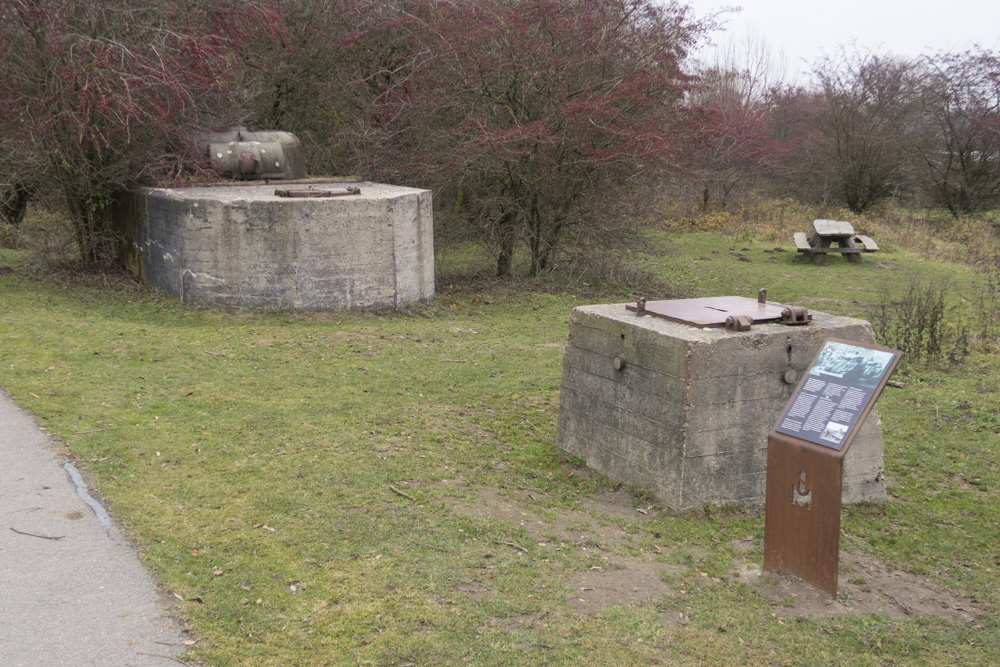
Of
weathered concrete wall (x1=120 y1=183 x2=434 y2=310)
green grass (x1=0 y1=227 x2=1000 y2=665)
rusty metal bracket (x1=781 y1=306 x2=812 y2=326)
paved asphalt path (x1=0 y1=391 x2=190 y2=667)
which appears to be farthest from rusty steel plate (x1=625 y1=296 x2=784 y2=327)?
weathered concrete wall (x1=120 y1=183 x2=434 y2=310)

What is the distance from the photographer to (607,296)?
14094mm

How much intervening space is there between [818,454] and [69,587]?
349 centimetres

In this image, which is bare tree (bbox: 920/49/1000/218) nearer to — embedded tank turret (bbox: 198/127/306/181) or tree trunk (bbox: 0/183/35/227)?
embedded tank turret (bbox: 198/127/306/181)

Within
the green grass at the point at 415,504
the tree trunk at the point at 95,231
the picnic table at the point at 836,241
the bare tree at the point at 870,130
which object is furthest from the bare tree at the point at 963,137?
the tree trunk at the point at 95,231

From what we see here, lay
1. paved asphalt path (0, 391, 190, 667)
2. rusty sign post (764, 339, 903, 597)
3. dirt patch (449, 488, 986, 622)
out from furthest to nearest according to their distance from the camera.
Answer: dirt patch (449, 488, 986, 622) → rusty sign post (764, 339, 903, 597) → paved asphalt path (0, 391, 190, 667)

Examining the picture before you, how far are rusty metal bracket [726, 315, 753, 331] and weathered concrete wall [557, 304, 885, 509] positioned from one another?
5cm

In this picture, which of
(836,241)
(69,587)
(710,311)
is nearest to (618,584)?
(710,311)

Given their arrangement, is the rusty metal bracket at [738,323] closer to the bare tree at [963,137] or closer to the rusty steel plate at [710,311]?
the rusty steel plate at [710,311]

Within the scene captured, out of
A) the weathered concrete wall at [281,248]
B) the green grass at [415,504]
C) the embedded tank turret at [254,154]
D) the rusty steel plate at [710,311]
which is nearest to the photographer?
the green grass at [415,504]

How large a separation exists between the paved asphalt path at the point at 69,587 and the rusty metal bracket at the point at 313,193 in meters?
6.12

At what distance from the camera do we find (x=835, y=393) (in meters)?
4.34

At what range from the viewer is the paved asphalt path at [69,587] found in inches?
139

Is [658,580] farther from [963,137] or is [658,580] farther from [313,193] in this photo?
[963,137]

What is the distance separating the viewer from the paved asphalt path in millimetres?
3541
